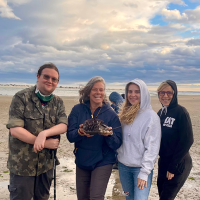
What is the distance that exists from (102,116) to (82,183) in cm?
131

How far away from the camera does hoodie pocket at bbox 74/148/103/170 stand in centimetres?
375

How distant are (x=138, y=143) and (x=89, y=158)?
925mm

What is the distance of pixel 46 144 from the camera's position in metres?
3.72

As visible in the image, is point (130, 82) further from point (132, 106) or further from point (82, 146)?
point (82, 146)

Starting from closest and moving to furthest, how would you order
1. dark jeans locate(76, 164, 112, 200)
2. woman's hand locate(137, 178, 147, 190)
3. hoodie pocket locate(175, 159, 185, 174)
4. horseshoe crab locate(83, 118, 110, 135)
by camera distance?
horseshoe crab locate(83, 118, 110, 135)
woman's hand locate(137, 178, 147, 190)
dark jeans locate(76, 164, 112, 200)
hoodie pocket locate(175, 159, 185, 174)

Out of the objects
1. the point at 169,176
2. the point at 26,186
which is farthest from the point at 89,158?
the point at 169,176

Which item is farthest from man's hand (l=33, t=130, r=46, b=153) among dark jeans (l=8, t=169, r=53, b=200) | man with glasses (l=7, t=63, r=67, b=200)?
dark jeans (l=8, t=169, r=53, b=200)

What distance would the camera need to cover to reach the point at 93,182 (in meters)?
3.73

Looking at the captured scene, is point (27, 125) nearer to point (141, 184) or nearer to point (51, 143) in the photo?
point (51, 143)

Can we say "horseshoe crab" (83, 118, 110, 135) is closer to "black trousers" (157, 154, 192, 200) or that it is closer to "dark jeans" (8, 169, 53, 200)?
"dark jeans" (8, 169, 53, 200)

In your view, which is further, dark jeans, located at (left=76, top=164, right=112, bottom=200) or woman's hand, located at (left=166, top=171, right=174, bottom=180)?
woman's hand, located at (left=166, top=171, right=174, bottom=180)

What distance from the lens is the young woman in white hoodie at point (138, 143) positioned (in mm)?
3570

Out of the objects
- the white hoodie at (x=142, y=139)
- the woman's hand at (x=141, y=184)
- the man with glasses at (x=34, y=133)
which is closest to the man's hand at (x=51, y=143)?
the man with glasses at (x=34, y=133)

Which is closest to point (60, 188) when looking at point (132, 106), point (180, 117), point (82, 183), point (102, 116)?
point (82, 183)
